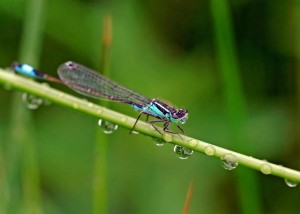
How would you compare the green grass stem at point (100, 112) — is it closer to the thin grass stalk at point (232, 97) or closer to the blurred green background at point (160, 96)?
the thin grass stalk at point (232, 97)

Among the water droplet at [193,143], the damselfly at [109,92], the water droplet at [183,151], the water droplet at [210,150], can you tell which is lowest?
the water droplet at [183,151]

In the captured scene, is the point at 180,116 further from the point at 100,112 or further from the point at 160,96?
the point at 160,96

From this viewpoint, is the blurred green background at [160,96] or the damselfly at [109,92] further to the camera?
the blurred green background at [160,96]

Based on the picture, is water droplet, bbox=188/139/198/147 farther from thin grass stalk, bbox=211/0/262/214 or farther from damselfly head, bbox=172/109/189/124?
thin grass stalk, bbox=211/0/262/214

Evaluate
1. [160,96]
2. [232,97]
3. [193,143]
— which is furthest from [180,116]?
[160,96]

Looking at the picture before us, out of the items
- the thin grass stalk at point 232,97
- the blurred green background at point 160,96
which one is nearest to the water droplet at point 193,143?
the thin grass stalk at point 232,97

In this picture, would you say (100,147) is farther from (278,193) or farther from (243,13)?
(243,13)
